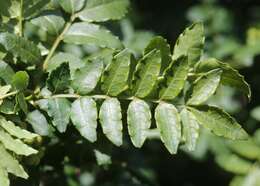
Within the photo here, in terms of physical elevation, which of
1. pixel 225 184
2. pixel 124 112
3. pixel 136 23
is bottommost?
pixel 225 184

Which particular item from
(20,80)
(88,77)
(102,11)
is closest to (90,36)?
(102,11)

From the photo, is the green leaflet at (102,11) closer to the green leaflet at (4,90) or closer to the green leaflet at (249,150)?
the green leaflet at (4,90)

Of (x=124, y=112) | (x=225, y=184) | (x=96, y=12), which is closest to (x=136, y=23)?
(x=225, y=184)

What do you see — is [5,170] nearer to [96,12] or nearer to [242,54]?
[96,12]

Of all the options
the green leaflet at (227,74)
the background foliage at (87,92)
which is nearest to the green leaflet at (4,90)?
the background foliage at (87,92)

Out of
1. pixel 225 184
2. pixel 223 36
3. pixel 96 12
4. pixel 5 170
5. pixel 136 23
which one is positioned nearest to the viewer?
pixel 5 170

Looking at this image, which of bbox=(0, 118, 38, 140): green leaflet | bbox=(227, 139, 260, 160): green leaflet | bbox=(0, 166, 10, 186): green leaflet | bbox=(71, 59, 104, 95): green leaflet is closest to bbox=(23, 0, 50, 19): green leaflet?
bbox=(71, 59, 104, 95): green leaflet

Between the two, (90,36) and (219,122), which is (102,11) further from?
(219,122)
